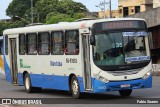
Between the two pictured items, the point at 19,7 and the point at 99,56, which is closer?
the point at 99,56

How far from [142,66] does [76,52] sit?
2440mm

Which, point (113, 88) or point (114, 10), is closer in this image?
point (113, 88)

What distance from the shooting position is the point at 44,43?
829 inches

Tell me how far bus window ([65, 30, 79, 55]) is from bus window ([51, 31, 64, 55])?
0.43 m

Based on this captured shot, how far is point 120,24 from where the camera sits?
58.2 ft

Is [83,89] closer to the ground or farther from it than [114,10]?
closer to the ground

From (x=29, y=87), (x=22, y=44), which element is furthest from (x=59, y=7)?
(x=29, y=87)

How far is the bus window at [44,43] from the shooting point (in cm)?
2082

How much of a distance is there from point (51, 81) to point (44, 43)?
1.54m

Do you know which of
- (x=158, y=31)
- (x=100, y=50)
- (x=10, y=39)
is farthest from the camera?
(x=158, y=31)

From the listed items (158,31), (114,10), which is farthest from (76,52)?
(114,10)

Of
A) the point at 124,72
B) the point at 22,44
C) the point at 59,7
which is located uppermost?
the point at 59,7

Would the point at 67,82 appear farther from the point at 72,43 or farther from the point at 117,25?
the point at 117,25

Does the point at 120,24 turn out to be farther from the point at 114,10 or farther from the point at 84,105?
the point at 114,10
